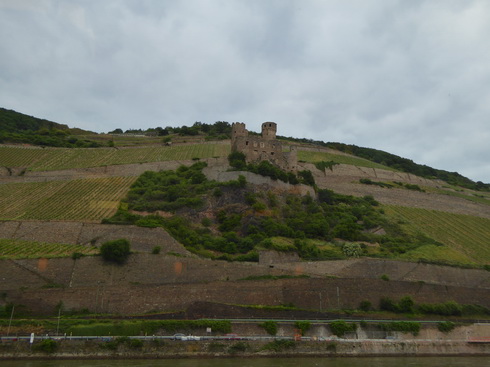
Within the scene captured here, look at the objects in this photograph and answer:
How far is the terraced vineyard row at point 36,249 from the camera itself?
91.5 ft

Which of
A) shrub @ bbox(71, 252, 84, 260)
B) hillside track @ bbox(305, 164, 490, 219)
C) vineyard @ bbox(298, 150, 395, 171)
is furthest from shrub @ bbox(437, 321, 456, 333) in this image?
vineyard @ bbox(298, 150, 395, 171)

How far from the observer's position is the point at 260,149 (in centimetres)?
4650

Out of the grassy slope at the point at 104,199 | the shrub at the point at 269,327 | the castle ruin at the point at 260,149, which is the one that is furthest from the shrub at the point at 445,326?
the castle ruin at the point at 260,149

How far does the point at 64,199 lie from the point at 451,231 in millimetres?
38252

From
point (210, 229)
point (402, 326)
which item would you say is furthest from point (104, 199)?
point (402, 326)

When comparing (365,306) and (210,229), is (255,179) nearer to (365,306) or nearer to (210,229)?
(210,229)

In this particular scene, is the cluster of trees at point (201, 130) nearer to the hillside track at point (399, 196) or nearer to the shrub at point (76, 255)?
the hillside track at point (399, 196)

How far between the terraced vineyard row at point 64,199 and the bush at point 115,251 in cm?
741

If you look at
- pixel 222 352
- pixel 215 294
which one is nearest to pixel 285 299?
pixel 215 294

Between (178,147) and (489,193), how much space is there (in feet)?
166

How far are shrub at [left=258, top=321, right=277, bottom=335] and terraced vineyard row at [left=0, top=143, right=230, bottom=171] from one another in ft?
115

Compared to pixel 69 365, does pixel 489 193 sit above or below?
above

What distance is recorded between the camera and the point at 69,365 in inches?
766

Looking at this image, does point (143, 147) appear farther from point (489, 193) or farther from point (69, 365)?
point (489, 193)
